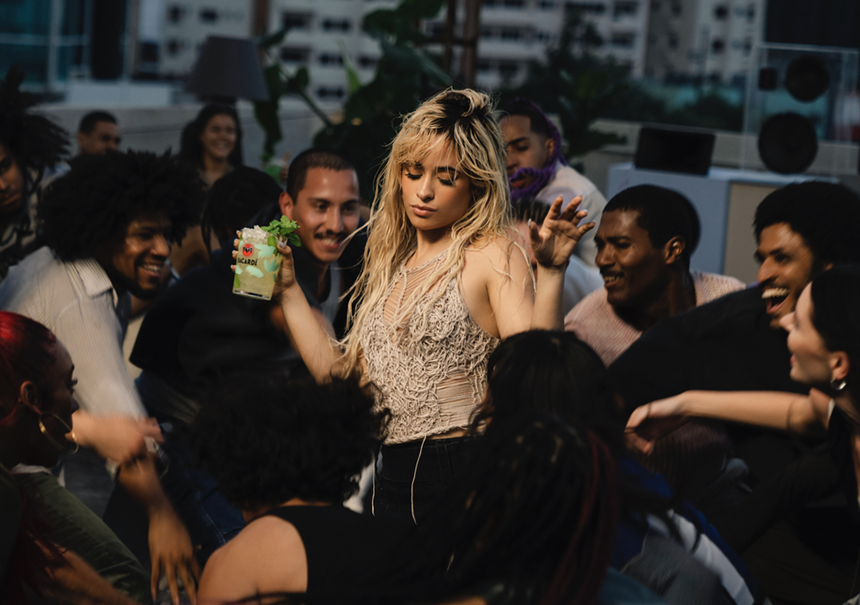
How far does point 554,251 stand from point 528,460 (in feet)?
2.99

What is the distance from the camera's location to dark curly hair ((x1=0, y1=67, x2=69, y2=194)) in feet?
10.9

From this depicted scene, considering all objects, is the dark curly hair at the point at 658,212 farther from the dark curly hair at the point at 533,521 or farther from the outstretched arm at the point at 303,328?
the dark curly hair at the point at 533,521

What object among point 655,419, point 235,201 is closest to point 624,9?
point 235,201

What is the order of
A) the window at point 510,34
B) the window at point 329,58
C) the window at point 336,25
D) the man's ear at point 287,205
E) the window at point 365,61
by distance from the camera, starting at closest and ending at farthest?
the man's ear at point 287,205 → the window at point 365,61 → the window at point 510,34 → the window at point 329,58 → the window at point 336,25

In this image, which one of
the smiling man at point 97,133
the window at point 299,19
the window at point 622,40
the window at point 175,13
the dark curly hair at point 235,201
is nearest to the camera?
the dark curly hair at point 235,201

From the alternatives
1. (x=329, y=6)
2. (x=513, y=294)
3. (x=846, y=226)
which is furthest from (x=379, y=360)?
(x=329, y=6)

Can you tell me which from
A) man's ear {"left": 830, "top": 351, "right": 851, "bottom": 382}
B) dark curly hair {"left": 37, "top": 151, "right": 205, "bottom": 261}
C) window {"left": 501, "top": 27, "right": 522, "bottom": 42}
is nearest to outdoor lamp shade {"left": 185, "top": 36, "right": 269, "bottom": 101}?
dark curly hair {"left": 37, "top": 151, "right": 205, "bottom": 261}

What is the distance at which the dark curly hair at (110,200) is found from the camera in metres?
2.58

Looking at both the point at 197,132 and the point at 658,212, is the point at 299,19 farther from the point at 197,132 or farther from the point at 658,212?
the point at 658,212

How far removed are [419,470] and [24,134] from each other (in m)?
2.21

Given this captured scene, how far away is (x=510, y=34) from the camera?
33.6 meters

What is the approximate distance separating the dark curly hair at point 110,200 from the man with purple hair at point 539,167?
6.07 feet

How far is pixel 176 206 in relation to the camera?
9.41ft

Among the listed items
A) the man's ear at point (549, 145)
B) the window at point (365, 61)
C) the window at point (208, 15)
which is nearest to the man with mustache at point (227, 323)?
the man's ear at point (549, 145)
